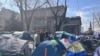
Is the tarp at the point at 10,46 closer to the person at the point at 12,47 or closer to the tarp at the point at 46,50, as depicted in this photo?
the person at the point at 12,47

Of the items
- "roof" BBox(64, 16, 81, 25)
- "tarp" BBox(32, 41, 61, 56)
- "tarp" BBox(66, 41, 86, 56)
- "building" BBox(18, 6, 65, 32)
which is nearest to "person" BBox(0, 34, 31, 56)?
"tarp" BBox(32, 41, 61, 56)

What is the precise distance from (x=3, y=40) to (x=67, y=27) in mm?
40665

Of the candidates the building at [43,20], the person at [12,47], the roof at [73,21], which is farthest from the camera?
the building at [43,20]

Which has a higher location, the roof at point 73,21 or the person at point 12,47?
the roof at point 73,21

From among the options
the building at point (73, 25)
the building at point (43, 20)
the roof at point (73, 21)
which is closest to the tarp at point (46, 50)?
the building at point (73, 25)

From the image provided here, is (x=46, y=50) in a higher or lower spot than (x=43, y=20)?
lower

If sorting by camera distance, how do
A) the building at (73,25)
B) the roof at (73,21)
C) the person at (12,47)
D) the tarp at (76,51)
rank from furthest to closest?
the roof at (73,21)
the building at (73,25)
the tarp at (76,51)
the person at (12,47)

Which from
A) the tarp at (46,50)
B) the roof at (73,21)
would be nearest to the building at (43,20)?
the roof at (73,21)

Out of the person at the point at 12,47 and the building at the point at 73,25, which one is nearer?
the person at the point at 12,47

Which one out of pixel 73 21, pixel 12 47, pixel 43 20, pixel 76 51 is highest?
pixel 43 20

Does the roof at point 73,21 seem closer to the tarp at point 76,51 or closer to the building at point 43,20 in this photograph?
the building at point 43,20

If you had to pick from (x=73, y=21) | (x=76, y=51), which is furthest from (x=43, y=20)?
(x=76, y=51)

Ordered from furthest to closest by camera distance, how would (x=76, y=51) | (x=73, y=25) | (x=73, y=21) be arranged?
(x=73, y=21), (x=73, y=25), (x=76, y=51)

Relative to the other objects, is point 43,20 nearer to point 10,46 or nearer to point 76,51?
point 10,46
